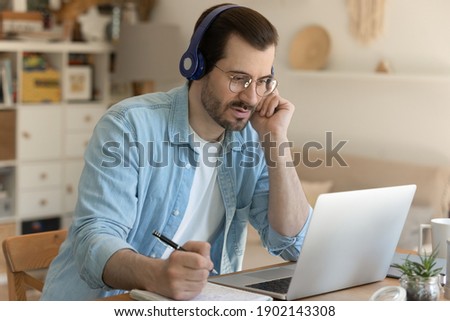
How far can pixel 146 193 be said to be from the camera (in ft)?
5.75

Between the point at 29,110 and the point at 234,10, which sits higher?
the point at 234,10

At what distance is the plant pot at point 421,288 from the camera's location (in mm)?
1363

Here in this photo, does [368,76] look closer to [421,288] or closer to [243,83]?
[243,83]

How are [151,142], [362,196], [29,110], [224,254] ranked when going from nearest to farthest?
[362,196], [151,142], [224,254], [29,110]

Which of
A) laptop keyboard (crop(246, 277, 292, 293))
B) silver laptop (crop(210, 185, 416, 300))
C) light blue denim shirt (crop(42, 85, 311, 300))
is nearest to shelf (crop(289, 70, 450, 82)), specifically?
light blue denim shirt (crop(42, 85, 311, 300))

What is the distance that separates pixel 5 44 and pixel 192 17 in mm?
1159

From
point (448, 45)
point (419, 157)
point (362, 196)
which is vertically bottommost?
point (419, 157)

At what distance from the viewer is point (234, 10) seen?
1801mm

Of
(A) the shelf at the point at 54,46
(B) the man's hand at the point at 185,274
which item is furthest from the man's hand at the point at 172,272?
(A) the shelf at the point at 54,46

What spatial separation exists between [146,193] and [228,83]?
32cm

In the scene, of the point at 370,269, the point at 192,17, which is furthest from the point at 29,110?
the point at 370,269

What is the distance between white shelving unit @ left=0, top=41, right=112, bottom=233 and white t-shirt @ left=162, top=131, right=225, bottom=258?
2.76 m

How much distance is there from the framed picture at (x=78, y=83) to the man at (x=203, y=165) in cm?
287
